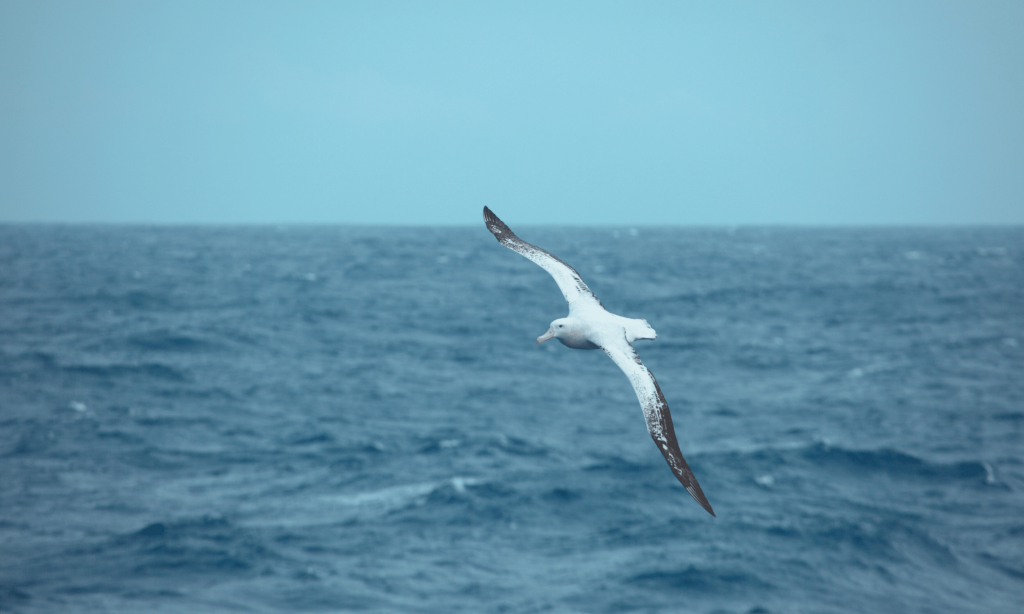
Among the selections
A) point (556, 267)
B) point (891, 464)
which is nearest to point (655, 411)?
point (556, 267)

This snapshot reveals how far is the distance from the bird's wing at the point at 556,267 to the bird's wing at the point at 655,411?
98cm

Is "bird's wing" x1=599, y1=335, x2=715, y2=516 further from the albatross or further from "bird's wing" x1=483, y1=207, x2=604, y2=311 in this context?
"bird's wing" x1=483, y1=207, x2=604, y2=311

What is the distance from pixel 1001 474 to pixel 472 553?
18572 mm

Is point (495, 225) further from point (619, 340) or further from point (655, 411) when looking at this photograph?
point (655, 411)

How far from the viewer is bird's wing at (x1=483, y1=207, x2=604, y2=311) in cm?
996

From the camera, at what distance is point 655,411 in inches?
326

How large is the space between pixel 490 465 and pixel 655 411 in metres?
19.8

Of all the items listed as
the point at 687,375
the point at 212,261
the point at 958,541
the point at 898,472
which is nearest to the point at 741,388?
the point at 687,375

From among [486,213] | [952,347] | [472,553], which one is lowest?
[472,553]

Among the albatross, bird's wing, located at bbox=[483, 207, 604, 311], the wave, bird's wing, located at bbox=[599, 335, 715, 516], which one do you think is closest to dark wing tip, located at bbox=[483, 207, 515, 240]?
bird's wing, located at bbox=[483, 207, 604, 311]

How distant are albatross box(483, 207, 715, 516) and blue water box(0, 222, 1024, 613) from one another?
471 inches

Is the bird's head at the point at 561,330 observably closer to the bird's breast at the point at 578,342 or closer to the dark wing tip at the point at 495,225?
the bird's breast at the point at 578,342

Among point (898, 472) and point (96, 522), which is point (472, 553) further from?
point (898, 472)

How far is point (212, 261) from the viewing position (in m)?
95.1
